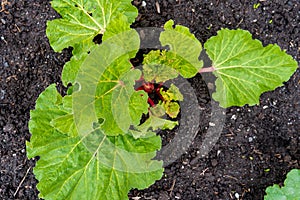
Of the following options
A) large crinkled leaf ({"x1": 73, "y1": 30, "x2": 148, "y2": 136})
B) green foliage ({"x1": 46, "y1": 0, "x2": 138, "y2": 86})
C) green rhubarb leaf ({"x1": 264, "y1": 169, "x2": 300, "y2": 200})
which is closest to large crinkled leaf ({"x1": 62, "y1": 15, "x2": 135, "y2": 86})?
large crinkled leaf ({"x1": 73, "y1": 30, "x2": 148, "y2": 136})

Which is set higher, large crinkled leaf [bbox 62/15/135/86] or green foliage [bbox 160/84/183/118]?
large crinkled leaf [bbox 62/15/135/86]

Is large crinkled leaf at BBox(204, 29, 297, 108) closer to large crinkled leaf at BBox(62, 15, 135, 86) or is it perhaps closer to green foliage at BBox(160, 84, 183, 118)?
green foliage at BBox(160, 84, 183, 118)

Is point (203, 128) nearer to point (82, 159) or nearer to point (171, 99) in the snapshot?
point (171, 99)

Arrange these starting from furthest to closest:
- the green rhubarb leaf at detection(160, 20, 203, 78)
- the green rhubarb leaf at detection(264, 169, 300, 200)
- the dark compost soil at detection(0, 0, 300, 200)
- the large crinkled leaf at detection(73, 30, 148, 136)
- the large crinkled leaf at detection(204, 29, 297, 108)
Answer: the dark compost soil at detection(0, 0, 300, 200) < the green rhubarb leaf at detection(264, 169, 300, 200) < the large crinkled leaf at detection(204, 29, 297, 108) < the green rhubarb leaf at detection(160, 20, 203, 78) < the large crinkled leaf at detection(73, 30, 148, 136)

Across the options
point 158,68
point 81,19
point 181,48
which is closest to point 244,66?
point 181,48

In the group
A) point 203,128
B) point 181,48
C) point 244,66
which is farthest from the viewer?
point 203,128

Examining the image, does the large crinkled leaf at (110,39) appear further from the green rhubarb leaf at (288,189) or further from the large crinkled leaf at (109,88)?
the green rhubarb leaf at (288,189)
